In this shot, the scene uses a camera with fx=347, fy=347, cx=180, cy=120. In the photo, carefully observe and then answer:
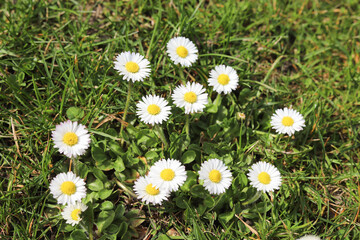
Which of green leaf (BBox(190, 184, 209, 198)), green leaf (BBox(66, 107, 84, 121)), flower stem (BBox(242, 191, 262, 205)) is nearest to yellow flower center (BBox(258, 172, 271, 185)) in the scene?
flower stem (BBox(242, 191, 262, 205))

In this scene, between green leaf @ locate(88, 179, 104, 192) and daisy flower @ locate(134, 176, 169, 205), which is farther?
green leaf @ locate(88, 179, 104, 192)

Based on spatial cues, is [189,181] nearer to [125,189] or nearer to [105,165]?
[125,189]

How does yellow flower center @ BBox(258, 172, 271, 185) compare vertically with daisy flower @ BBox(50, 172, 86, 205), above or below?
above

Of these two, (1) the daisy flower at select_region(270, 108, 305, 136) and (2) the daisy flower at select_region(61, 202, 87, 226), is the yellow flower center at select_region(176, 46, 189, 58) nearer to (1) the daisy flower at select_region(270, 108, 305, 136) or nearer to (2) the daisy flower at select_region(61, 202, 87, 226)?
(1) the daisy flower at select_region(270, 108, 305, 136)

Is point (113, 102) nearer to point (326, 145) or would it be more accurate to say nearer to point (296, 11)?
point (326, 145)

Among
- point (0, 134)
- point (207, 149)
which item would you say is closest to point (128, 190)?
point (207, 149)

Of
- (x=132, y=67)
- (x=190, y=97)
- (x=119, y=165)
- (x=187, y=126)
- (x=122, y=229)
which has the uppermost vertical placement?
(x=132, y=67)

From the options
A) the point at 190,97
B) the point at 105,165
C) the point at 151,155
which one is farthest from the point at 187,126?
the point at 105,165
